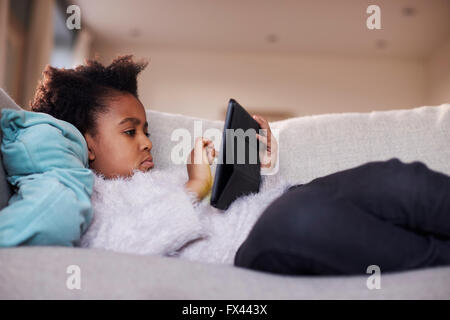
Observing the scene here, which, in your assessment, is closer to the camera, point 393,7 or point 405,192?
point 405,192

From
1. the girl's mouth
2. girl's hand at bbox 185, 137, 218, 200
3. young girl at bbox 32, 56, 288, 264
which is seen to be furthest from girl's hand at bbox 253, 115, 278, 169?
the girl's mouth

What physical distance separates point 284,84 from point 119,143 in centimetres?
512

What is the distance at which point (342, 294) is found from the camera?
1.64 ft

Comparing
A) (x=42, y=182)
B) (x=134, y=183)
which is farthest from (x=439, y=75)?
(x=42, y=182)

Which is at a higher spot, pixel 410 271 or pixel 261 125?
pixel 261 125

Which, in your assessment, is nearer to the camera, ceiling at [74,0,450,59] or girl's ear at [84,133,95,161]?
girl's ear at [84,133,95,161]

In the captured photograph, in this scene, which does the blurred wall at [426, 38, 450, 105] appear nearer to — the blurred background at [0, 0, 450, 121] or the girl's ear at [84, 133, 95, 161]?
the blurred background at [0, 0, 450, 121]

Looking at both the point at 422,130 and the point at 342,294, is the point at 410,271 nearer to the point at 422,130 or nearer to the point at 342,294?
the point at 342,294

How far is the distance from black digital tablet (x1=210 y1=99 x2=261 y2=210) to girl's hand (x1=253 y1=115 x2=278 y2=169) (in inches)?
3.0

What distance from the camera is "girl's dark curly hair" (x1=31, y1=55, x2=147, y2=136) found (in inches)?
40.8

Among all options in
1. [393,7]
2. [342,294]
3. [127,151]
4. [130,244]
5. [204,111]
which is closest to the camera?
[342,294]

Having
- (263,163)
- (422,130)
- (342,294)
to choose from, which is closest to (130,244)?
(342,294)
